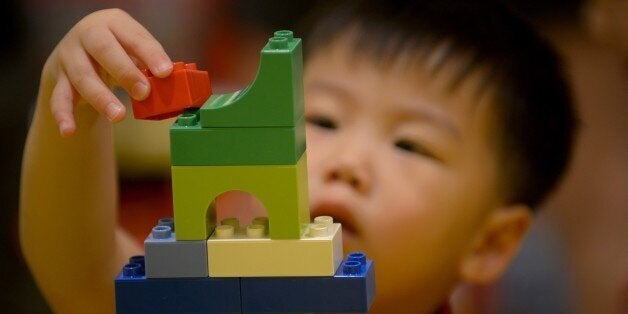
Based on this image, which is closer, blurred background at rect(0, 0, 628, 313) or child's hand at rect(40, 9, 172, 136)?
child's hand at rect(40, 9, 172, 136)

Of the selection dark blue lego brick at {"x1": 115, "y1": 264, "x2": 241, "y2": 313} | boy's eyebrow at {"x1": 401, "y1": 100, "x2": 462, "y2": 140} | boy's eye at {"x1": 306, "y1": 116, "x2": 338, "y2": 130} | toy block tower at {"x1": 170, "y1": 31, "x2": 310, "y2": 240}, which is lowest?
dark blue lego brick at {"x1": 115, "y1": 264, "x2": 241, "y2": 313}

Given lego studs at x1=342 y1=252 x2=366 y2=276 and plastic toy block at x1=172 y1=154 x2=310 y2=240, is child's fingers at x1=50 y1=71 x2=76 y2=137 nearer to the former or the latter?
plastic toy block at x1=172 y1=154 x2=310 y2=240

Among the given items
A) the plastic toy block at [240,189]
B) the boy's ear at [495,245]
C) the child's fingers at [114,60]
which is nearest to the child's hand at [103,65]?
the child's fingers at [114,60]

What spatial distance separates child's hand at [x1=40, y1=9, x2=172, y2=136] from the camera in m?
1.45

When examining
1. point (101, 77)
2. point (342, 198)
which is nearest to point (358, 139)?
point (342, 198)

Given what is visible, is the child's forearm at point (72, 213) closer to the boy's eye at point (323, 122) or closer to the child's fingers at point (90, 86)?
the child's fingers at point (90, 86)

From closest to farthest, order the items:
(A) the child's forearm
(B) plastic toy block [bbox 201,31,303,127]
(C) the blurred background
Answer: (B) plastic toy block [bbox 201,31,303,127] → (A) the child's forearm → (C) the blurred background

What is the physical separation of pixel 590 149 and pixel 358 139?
0.35 meters

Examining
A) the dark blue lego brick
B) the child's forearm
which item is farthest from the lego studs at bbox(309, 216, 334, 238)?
the child's forearm

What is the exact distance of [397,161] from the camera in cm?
188

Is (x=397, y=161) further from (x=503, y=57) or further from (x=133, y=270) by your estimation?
(x=133, y=270)

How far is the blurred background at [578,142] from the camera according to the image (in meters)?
1.87

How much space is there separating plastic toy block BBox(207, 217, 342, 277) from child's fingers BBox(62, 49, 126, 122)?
20 cm

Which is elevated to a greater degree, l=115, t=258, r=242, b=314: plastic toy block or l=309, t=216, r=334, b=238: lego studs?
l=309, t=216, r=334, b=238: lego studs
